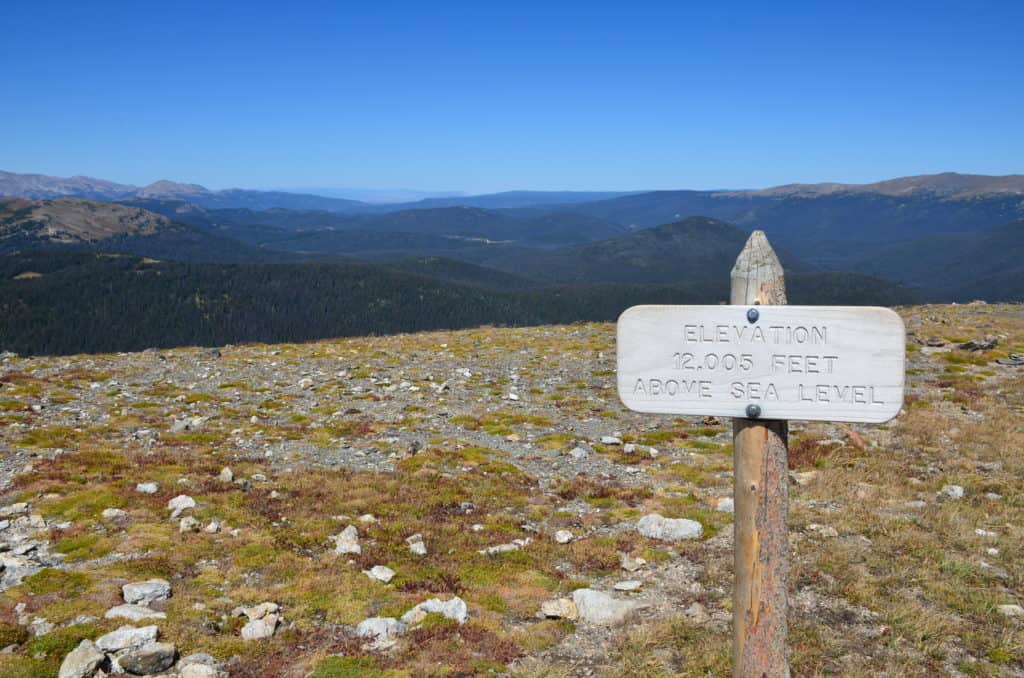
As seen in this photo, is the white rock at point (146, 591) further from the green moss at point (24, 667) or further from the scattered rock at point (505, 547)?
the scattered rock at point (505, 547)

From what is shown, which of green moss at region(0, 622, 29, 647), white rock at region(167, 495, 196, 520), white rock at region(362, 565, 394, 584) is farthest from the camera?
white rock at region(167, 495, 196, 520)

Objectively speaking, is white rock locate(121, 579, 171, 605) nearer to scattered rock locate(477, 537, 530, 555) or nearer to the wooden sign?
scattered rock locate(477, 537, 530, 555)

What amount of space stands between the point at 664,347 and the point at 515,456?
1322 centimetres

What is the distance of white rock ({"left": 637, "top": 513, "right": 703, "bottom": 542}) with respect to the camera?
11.9 m

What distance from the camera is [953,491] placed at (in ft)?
43.7

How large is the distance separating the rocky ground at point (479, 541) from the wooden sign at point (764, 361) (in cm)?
435

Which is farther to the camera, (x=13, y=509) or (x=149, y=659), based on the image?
(x=13, y=509)

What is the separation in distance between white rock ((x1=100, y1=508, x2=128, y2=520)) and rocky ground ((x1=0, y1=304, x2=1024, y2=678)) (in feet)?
0.13

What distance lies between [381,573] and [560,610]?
3142 mm

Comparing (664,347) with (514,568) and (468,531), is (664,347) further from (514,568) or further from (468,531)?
(468,531)

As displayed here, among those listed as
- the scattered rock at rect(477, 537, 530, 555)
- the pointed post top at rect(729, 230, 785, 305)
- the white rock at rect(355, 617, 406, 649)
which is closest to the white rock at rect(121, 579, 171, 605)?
the white rock at rect(355, 617, 406, 649)

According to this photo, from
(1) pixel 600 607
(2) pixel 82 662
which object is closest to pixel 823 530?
(1) pixel 600 607

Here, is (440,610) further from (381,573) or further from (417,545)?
(417,545)

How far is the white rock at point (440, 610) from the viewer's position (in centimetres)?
880
